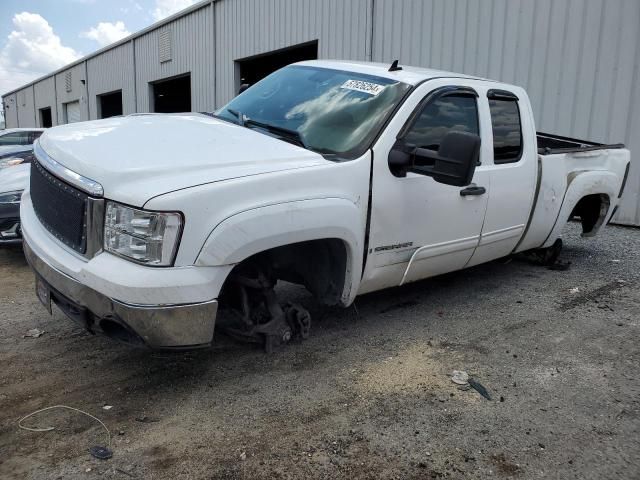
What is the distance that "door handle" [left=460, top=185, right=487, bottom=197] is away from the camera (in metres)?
4.05

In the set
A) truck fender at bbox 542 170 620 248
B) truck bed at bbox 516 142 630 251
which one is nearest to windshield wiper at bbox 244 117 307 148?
truck bed at bbox 516 142 630 251

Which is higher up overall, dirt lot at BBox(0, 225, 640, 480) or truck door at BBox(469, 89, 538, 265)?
truck door at BBox(469, 89, 538, 265)

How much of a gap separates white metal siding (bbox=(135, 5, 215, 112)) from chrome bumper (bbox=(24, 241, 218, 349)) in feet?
49.4

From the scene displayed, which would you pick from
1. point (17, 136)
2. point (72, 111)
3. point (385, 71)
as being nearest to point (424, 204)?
point (385, 71)

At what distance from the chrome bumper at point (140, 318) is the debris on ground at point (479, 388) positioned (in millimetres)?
1602

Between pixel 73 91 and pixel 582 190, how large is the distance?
33109 millimetres

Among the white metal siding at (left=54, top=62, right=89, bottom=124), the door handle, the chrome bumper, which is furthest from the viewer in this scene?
the white metal siding at (left=54, top=62, right=89, bottom=124)

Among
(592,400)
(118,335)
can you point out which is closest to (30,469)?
(118,335)

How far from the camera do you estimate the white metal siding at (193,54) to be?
17.7m

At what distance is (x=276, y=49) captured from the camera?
14.9 metres

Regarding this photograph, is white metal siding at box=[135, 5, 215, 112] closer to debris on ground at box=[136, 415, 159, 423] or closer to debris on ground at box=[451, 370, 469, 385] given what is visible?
debris on ground at box=[451, 370, 469, 385]

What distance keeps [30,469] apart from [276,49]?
549 inches

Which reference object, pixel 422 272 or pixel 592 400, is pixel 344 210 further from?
pixel 592 400

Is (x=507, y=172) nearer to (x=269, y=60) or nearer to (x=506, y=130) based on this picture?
(x=506, y=130)
